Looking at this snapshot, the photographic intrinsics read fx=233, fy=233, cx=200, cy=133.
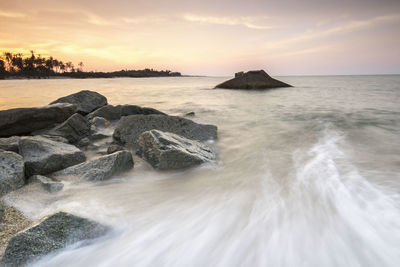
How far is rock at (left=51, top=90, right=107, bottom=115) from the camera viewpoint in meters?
7.13

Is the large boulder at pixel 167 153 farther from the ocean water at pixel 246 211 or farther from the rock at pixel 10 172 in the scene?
the rock at pixel 10 172

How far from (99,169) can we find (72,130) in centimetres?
210

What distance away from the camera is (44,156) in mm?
2932

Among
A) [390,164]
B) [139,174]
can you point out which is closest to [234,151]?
[139,174]

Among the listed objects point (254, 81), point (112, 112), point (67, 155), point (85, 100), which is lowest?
point (67, 155)

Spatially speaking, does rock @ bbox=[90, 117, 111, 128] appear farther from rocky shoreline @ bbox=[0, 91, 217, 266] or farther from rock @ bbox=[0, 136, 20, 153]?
rock @ bbox=[0, 136, 20, 153]

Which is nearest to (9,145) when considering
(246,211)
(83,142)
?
(83,142)

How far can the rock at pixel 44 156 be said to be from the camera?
9.26 ft

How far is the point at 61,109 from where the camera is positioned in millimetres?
5457

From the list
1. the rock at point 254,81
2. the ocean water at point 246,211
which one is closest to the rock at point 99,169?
the ocean water at point 246,211

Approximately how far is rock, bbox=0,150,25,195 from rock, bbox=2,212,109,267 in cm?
108

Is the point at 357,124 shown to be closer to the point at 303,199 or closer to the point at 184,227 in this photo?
the point at 303,199

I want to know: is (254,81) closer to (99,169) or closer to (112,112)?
(112,112)

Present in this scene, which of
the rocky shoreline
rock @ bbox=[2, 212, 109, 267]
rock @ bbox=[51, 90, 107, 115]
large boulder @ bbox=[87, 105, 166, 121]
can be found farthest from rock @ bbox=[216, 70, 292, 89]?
rock @ bbox=[2, 212, 109, 267]
